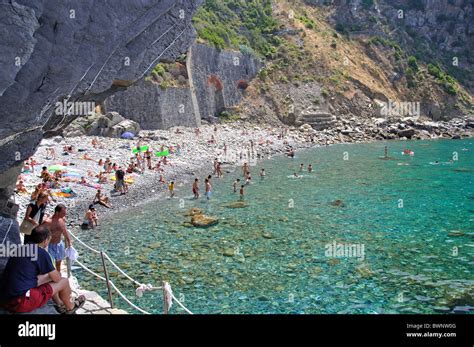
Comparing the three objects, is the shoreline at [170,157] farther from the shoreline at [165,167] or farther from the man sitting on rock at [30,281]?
the man sitting on rock at [30,281]

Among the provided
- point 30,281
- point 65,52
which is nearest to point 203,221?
point 65,52

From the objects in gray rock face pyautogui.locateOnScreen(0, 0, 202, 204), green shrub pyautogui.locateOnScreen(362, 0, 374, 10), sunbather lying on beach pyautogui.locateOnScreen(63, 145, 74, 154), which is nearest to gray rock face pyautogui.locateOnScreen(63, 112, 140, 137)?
sunbather lying on beach pyautogui.locateOnScreen(63, 145, 74, 154)

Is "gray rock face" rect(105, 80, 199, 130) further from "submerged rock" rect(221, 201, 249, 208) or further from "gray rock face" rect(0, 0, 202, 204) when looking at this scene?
"gray rock face" rect(0, 0, 202, 204)

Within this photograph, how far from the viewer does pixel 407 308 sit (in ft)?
38.3

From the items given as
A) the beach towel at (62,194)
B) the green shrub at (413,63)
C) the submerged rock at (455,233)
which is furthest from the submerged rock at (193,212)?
the green shrub at (413,63)

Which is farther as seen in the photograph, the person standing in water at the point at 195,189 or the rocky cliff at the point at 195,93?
the rocky cliff at the point at 195,93

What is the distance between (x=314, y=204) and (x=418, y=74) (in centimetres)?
7325

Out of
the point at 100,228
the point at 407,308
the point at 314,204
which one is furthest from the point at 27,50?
the point at 314,204

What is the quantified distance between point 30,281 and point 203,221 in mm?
13835

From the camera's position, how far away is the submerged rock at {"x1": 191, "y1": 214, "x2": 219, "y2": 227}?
20.0m

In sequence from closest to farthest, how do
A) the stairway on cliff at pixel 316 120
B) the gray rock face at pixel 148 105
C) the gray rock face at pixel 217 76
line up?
the gray rock face at pixel 148 105, the gray rock face at pixel 217 76, the stairway on cliff at pixel 316 120

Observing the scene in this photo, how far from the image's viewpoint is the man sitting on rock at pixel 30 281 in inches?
253

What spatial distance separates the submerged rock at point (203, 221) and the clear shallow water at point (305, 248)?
21.3 inches

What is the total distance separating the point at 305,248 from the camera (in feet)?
54.7
